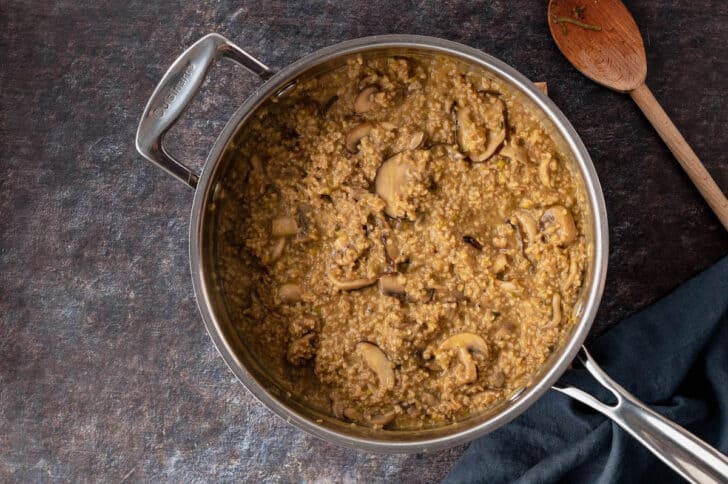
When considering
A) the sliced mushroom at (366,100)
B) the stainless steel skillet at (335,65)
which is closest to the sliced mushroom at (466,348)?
the stainless steel skillet at (335,65)

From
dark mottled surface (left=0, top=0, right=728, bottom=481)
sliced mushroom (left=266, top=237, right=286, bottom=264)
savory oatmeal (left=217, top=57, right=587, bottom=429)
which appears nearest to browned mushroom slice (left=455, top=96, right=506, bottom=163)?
savory oatmeal (left=217, top=57, right=587, bottom=429)

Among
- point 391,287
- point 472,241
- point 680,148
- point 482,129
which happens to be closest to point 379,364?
point 391,287

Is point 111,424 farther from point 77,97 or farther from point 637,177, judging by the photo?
point 637,177

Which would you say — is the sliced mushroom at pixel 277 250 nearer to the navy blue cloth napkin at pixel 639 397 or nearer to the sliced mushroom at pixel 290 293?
the sliced mushroom at pixel 290 293

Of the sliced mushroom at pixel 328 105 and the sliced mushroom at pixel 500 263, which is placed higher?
the sliced mushroom at pixel 328 105

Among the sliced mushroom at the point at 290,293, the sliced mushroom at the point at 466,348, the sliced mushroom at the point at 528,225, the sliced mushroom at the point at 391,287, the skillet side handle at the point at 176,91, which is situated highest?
the skillet side handle at the point at 176,91

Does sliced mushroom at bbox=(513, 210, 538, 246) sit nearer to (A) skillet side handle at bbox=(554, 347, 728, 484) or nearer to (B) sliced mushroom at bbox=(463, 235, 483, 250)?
(B) sliced mushroom at bbox=(463, 235, 483, 250)

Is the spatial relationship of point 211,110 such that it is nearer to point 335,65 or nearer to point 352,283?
point 335,65
